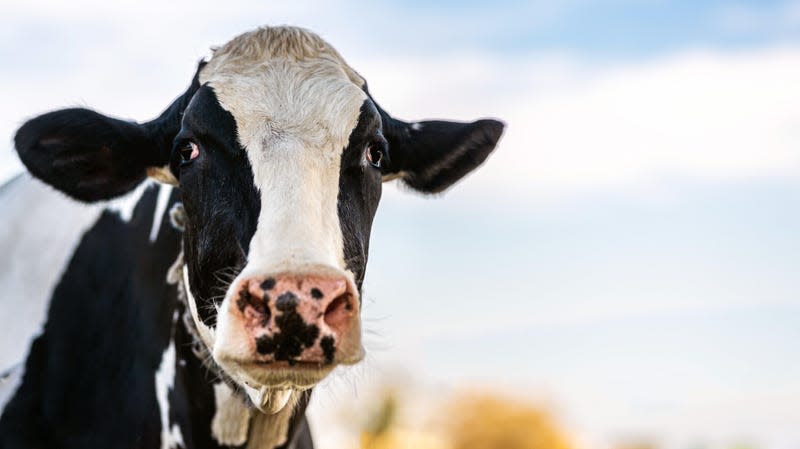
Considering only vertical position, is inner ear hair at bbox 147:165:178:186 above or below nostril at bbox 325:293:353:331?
above

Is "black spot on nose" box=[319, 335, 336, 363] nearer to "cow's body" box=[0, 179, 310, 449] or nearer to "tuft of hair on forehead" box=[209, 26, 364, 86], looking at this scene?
"cow's body" box=[0, 179, 310, 449]

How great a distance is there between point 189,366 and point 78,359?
70cm

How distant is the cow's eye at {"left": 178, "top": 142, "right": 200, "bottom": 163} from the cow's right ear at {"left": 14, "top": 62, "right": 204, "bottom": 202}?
0.97ft

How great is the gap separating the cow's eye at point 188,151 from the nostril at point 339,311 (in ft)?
3.66

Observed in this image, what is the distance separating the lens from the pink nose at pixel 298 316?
11.3 feet

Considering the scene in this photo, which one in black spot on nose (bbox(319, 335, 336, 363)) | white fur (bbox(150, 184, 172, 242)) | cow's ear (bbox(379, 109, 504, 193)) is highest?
cow's ear (bbox(379, 109, 504, 193))

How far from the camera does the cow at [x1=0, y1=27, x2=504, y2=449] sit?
3.61m

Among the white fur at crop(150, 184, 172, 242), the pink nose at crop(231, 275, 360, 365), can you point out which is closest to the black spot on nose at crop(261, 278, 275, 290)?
the pink nose at crop(231, 275, 360, 365)

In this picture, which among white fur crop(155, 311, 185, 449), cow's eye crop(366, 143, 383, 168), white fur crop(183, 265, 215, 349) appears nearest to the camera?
white fur crop(183, 265, 215, 349)

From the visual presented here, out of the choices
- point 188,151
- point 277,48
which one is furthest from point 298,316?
point 277,48

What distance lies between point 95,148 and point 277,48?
0.98 meters

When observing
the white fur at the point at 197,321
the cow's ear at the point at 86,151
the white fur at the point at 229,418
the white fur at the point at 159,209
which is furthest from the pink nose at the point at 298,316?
the white fur at the point at 159,209

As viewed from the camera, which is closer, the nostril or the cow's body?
the nostril

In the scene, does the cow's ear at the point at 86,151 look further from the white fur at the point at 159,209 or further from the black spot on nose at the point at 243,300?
the black spot on nose at the point at 243,300
